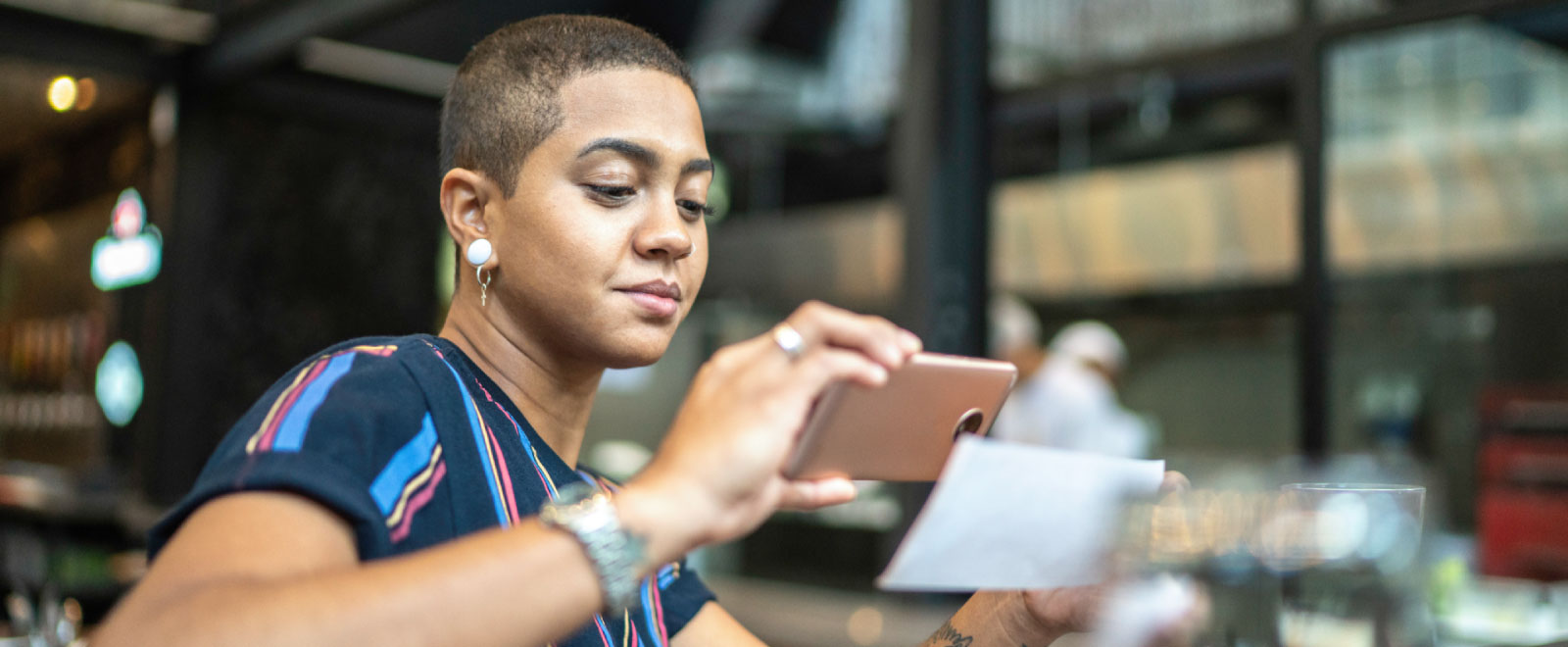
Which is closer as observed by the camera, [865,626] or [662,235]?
[662,235]

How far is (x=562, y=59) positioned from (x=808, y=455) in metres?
0.46

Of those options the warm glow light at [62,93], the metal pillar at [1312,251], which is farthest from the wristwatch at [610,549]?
the warm glow light at [62,93]

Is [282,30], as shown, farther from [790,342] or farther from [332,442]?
[790,342]

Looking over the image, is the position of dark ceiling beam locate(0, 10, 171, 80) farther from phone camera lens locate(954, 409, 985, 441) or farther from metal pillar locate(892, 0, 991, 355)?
phone camera lens locate(954, 409, 985, 441)

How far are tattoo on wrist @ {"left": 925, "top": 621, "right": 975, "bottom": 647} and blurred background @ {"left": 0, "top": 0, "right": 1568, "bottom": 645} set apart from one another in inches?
75.0

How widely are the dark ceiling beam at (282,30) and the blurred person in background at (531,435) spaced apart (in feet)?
8.92

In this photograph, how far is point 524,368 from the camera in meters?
0.98

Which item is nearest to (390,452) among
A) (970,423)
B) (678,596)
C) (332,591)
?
(332,591)

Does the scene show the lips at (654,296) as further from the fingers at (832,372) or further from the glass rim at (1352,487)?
the glass rim at (1352,487)

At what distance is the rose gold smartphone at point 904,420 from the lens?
25.0 inches

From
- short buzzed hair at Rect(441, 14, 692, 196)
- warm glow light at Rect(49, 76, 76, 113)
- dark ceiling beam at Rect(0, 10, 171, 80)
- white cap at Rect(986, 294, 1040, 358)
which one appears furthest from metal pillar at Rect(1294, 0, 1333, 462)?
warm glow light at Rect(49, 76, 76, 113)

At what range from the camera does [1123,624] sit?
0.59 m

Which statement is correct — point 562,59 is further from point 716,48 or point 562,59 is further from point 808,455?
point 716,48

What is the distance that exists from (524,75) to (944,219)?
6.76 ft
